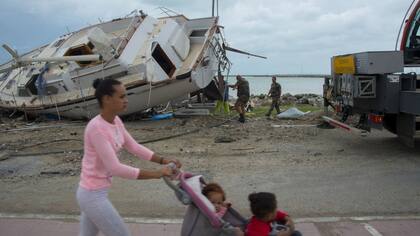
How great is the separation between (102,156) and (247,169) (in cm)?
521

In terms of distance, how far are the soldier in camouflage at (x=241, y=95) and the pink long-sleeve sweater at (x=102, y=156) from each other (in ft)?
40.3

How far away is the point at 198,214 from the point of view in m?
3.38

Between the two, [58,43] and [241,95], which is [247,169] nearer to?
[241,95]

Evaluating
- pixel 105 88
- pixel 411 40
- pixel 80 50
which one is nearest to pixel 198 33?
pixel 80 50

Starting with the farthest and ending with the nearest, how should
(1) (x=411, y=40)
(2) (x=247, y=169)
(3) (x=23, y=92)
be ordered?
(3) (x=23, y=92), (1) (x=411, y=40), (2) (x=247, y=169)

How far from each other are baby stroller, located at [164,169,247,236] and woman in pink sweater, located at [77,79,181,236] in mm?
156

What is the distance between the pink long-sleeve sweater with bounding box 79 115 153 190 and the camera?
3.24 metres

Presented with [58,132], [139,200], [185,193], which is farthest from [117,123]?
[58,132]

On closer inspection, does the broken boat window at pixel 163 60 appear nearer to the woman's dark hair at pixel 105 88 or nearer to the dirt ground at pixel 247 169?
the dirt ground at pixel 247 169

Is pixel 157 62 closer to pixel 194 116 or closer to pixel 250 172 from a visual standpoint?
pixel 194 116

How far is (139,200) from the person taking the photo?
6441mm

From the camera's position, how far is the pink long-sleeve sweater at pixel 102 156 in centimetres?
324

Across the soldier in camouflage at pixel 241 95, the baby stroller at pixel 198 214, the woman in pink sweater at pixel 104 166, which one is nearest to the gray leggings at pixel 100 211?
the woman in pink sweater at pixel 104 166

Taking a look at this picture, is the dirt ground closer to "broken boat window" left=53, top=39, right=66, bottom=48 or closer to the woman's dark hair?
the woman's dark hair
